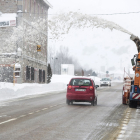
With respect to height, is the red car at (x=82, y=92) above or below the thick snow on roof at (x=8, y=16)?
below

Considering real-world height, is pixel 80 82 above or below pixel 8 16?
below

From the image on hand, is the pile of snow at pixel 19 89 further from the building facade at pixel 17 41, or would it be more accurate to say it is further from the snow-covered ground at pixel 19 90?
the building facade at pixel 17 41

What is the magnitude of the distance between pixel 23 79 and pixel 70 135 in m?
37.7

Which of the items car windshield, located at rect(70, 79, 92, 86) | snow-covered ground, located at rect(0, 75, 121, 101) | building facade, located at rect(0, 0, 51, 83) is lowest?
snow-covered ground, located at rect(0, 75, 121, 101)

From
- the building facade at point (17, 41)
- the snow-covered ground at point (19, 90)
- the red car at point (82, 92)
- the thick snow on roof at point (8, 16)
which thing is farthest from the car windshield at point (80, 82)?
the thick snow on roof at point (8, 16)

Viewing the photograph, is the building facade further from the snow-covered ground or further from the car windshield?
the car windshield

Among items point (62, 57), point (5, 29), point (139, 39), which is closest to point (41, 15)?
point (5, 29)

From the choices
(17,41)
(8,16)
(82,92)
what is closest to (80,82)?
(82,92)

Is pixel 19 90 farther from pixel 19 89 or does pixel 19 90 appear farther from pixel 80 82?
pixel 80 82

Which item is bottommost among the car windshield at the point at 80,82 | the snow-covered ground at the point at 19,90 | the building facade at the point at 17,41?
the snow-covered ground at the point at 19,90

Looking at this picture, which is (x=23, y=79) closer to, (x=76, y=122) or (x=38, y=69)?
(x=38, y=69)

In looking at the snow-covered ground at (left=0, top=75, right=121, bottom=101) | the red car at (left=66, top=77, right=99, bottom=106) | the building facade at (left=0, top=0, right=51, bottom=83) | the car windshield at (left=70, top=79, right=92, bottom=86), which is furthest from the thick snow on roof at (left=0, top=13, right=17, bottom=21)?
the red car at (left=66, top=77, right=99, bottom=106)

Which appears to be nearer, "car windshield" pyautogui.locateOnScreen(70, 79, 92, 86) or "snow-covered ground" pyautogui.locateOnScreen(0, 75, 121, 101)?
"car windshield" pyautogui.locateOnScreen(70, 79, 92, 86)

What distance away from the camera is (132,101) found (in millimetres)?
19469
